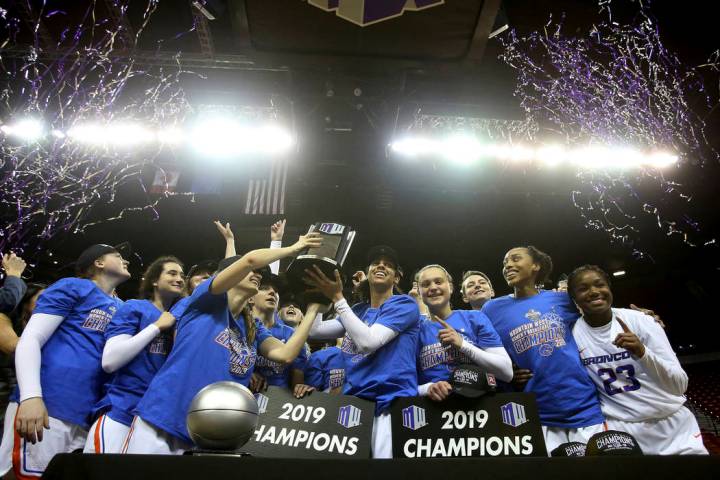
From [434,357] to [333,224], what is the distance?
1092 mm

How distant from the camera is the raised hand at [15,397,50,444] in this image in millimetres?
2416

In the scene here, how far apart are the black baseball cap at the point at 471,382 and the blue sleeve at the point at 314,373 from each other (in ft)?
4.05

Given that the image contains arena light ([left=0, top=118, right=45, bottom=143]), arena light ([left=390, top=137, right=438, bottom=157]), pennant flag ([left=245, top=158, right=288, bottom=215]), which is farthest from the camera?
pennant flag ([left=245, top=158, right=288, bottom=215])

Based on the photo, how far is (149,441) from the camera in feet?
7.97

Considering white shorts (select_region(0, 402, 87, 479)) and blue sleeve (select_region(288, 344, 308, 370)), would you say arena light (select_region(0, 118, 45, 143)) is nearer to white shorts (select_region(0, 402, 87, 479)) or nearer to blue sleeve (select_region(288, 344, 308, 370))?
white shorts (select_region(0, 402, 87, 479))

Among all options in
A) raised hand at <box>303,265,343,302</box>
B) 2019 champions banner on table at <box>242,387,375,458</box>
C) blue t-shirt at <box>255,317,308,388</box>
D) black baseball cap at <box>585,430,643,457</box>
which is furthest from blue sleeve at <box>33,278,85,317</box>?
black baseball cap at <box>585,430,643,457</box>

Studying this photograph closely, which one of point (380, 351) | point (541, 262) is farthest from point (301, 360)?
point (541, 262)

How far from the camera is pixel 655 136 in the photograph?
7461 millimetres

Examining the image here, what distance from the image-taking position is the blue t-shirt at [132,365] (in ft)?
8.95

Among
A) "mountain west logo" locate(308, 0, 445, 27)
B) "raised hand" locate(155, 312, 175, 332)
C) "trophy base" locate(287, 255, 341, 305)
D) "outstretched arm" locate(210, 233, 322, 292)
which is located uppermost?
"mountain west logo" locate(308, 0, 445, 27)

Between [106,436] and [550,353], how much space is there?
8.71 ft

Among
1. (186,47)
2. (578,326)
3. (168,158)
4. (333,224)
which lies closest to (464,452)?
(578,326)

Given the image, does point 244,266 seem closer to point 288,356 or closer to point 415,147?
point 288,356

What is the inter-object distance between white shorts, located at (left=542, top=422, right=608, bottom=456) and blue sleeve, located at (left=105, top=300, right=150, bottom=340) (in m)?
2.52
